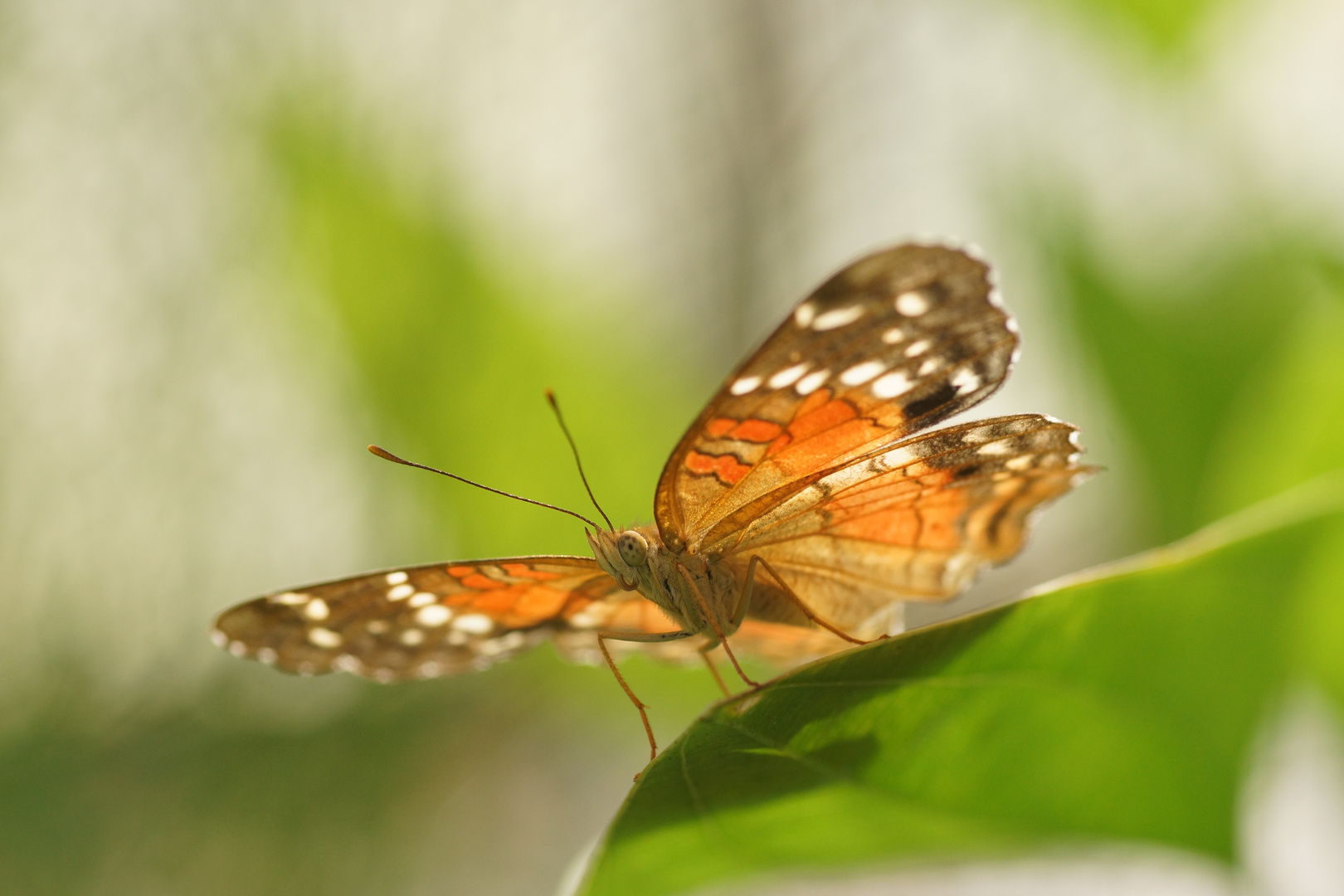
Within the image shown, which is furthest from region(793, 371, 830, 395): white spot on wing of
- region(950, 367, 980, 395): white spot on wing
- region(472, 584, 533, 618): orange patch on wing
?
region(472, 584, 533, 618): orange patch on wing

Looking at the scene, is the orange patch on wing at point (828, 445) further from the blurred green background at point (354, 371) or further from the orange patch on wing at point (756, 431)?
the blurred green background at point (354, 371)

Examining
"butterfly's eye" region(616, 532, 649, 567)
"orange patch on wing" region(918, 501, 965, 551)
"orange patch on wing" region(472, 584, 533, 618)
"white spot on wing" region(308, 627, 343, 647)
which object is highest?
"white spot on wing" region(308, 627, 343, 647)

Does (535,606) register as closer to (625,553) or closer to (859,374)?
(625,553)

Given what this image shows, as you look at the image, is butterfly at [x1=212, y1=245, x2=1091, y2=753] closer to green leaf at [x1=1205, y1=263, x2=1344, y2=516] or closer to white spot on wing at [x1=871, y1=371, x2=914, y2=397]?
white spot on wing at [x1=871, y1=371, x2=914, y2=397]

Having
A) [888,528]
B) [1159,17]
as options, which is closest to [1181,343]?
[1159,17]

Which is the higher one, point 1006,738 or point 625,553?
point 625,553

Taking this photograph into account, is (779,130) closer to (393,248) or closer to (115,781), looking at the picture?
(393,248)
